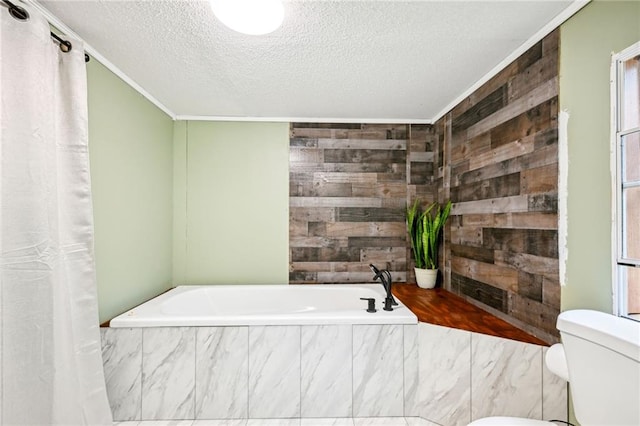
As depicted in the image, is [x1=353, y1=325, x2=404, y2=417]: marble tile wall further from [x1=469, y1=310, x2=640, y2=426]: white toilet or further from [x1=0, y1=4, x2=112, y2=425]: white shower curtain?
[x1=0, y1=4, x2=112, y2=425]: white shower curtain

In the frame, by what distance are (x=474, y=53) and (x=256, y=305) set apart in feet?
8.45

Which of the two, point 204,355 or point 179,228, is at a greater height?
point 179,228

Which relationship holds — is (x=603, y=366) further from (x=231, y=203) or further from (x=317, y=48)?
(x=231, y=203)

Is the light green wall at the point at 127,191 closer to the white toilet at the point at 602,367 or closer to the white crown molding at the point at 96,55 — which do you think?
the white crown molding at the point at 96,55

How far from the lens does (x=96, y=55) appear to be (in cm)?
196

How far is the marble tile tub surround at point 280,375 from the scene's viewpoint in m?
1.95

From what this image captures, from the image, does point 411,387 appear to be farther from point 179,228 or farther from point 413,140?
point 179,228

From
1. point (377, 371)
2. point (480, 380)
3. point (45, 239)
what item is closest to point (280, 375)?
point (377, 371)

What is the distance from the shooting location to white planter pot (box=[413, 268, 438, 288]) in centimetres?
291

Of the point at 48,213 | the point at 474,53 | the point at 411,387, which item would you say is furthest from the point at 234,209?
the point at 474,53

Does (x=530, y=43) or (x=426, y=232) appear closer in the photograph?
(x=530, y=43)

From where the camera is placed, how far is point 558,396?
1608mm

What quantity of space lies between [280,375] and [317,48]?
199 centimetres

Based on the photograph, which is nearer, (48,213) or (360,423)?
(48,213)
